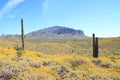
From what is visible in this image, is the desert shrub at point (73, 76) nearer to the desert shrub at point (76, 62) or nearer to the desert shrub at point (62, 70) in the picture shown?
the desert shrub at point (62, 70)

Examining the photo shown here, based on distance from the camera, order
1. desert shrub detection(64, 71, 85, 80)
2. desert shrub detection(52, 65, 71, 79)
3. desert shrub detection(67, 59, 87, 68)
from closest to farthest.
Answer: desert shrub detection(64, 71, 85, 80)
desert shrub detection(52, 65, 71, 79)
desert shrub detection(67, 59, 87, 68)

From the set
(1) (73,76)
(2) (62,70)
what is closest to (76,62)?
(2) (62,70)

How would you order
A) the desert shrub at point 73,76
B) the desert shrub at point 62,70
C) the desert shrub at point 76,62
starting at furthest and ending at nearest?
1. the desert shrub at point 76,62
2. the desert shrub at point 62,70
3. the desert shrub at point 73,76

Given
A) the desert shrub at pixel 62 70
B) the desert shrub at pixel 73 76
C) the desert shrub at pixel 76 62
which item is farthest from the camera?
the desert shrub at pixel 76 62

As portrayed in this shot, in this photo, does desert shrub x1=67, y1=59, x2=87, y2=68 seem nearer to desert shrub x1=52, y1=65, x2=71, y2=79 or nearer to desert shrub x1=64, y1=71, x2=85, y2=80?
desert shrub x1=52, y1=65, x2=71, y2=79

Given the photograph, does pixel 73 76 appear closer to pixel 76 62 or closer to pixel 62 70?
pixel 62 70

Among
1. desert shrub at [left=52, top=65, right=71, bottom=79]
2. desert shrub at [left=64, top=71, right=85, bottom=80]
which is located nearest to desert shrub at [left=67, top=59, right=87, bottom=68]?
desert shrub at [left=52, top=65, right=71, bottom=79]

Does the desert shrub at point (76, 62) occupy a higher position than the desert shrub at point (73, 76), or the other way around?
the desert shrub at point (76, 62)

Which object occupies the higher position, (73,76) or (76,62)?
(76,62)

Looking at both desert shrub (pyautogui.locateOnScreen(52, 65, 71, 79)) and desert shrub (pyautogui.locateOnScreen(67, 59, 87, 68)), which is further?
desert shrub (pyautogui.locateOnScreen(67, 59, 87, 68))

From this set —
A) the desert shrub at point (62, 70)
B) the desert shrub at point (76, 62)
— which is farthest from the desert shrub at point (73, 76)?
the desert shrub at point (76, 62)

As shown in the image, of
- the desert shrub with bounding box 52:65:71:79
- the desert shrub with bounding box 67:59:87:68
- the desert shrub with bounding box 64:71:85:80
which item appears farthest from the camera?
the desert shrub with bounding box 67:59:87:68

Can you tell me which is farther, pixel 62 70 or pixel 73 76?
pixel 62 70

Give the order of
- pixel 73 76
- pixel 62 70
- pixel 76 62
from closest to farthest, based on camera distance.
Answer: pixel 73 76, pixel 62 70, pixel 76 62
